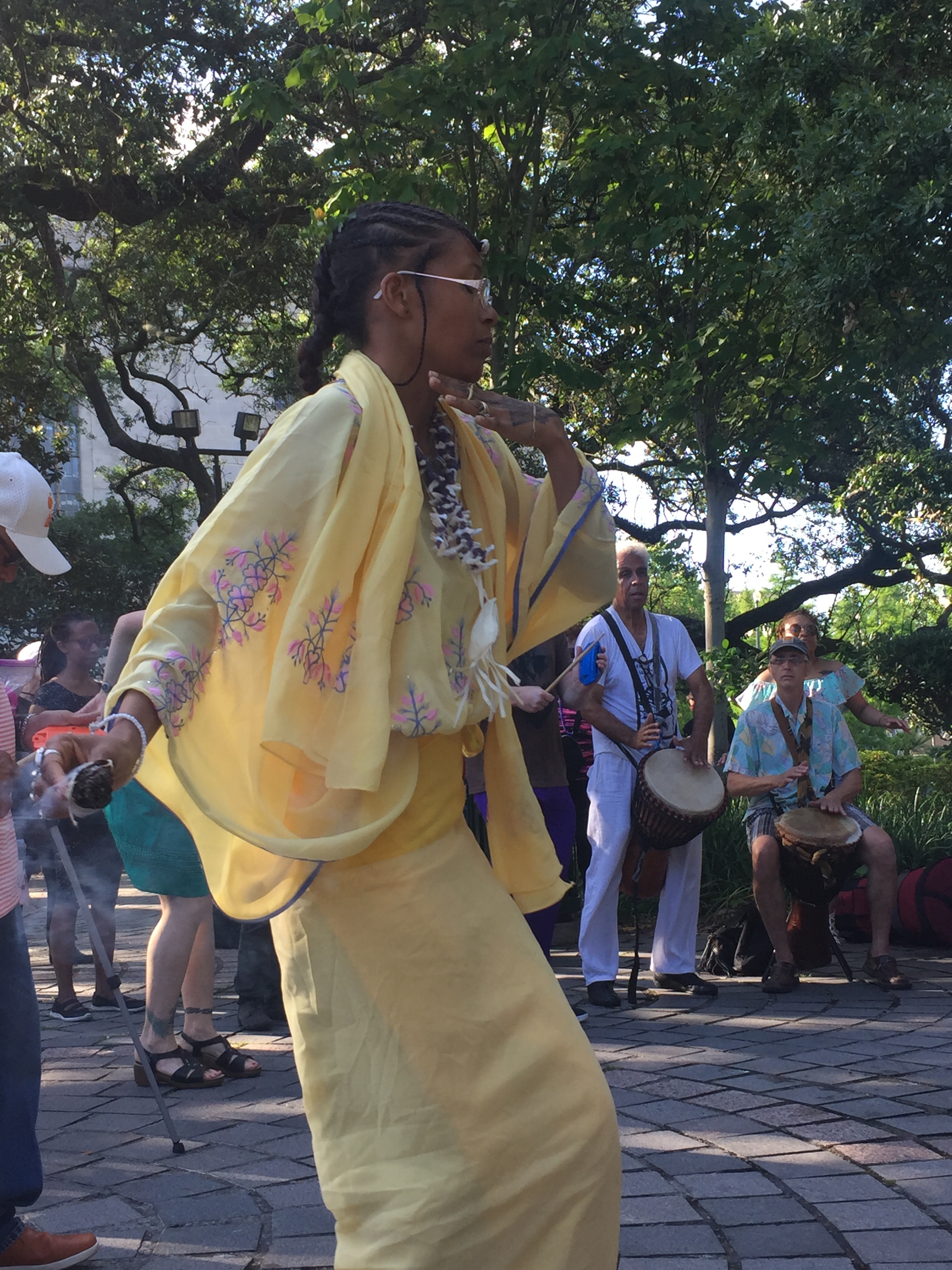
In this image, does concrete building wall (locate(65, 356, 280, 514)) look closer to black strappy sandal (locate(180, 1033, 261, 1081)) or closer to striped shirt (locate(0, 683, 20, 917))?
black strappy sandal (locate(180, 1033, 261, 1081))

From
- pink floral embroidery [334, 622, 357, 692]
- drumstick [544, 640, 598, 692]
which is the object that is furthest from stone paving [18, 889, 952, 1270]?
drumstick [544, 640, 598, 692]

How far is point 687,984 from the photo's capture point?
671 centimetres

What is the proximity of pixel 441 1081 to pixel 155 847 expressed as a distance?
331 cm

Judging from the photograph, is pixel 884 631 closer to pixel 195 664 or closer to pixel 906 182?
pixel 906 182

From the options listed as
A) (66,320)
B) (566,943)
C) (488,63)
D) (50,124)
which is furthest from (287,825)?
(66,320)

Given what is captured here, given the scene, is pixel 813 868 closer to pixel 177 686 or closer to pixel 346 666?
pixel 346 666

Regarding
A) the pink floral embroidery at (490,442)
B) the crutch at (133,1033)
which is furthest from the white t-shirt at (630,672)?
the pink floral embroidery at (490,442)

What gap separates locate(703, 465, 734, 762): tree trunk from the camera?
10.4m

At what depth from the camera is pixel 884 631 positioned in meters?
15.1

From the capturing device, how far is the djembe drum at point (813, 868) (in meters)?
6.79

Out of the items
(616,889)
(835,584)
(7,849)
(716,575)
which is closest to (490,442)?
(7,849)

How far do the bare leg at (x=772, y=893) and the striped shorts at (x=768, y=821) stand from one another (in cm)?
7

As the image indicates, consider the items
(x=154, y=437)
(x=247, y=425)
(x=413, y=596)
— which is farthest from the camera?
(x=154, y=437)

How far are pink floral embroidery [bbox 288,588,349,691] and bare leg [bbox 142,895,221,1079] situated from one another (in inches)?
124
